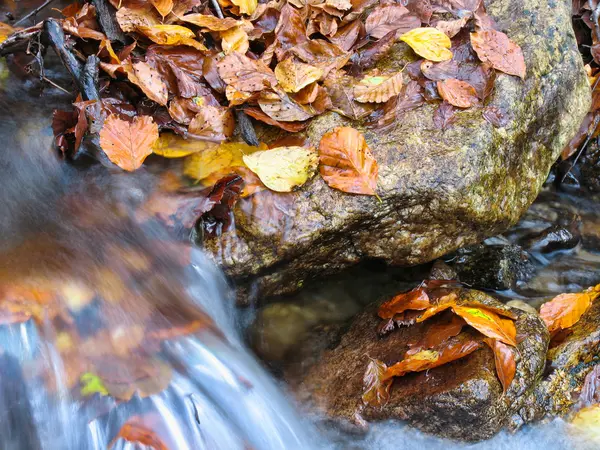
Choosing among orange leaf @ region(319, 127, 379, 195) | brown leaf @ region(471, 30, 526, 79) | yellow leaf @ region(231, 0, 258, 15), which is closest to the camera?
orange leaf @ region(319, 127, 379, 195)

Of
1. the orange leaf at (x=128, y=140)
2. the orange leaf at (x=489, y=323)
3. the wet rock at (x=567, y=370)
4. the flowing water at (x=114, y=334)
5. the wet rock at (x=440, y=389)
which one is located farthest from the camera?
the orange leaf at (x=128, y=140)

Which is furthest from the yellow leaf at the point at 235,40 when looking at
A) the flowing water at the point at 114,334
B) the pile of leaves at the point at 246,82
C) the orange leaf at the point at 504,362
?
the orange leaf at the point at 504,362

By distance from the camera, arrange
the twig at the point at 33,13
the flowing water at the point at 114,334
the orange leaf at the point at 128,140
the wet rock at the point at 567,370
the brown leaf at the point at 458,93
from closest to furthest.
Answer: the flowing water at the point at 114,334, the wet rock at the point at 567,370, the orange leaf at the point at 128,140, the brown leaf at the point at 458,93, the twig at the point at 33,13

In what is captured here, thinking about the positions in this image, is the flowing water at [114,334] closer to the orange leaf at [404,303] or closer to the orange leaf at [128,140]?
the orange leaf at [128,140]

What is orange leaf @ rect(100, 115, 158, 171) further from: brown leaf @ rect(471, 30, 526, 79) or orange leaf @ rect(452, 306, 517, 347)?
brown leaf @ rect(471, 30, 526, 79)

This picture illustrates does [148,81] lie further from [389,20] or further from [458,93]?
[458,93]

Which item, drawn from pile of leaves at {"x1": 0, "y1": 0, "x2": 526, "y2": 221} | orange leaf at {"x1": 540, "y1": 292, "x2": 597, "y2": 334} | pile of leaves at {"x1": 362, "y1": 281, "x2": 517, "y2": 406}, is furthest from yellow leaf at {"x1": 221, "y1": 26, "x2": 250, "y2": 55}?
orange leaf at {"x1": 540, "y1": 292, "x2": 597, "y2": 334}
